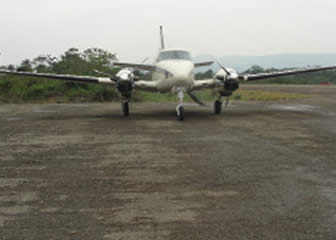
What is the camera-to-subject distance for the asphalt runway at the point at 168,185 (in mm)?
4316

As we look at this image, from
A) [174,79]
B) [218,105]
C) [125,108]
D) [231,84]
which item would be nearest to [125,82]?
[174,79]

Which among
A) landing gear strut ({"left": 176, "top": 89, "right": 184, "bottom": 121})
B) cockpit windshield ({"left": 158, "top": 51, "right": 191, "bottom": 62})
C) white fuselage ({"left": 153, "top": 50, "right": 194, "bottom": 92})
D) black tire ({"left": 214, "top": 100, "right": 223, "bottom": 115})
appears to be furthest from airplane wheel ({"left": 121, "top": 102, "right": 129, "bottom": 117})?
black tire ({"left": 214, "top": 100, "right": 223, "bottom": 115})

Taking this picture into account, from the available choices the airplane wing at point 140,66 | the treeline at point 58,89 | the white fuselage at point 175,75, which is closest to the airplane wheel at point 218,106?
the white fuselage at point 175,75

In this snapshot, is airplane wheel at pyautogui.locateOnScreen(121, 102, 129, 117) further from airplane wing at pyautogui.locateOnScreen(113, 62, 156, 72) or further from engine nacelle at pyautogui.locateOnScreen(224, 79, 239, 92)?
engine nacelle at pyautogui.locateOnScreen(224, 79, 239, 92)

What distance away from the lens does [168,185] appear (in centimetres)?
602

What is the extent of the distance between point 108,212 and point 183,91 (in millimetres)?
10795

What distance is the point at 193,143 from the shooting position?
970cm

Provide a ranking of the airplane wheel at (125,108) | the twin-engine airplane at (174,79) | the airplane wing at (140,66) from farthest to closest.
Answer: the airplane wing at (140,66)
the airplane wheel at (125,108)
the twin-engine airplane at (174,79)

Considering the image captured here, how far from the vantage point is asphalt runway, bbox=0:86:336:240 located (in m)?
4.32

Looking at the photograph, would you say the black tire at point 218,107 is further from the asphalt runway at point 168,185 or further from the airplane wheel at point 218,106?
the asphalt runway at point 168,185

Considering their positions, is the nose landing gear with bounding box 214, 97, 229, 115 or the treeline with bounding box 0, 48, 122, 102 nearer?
the nose landing gear with bounding box 214, 97, 229, 115

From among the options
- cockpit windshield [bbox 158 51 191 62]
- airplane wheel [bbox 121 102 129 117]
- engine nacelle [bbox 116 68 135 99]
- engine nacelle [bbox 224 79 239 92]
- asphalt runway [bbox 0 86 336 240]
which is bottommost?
asphalt runway [bbox 0 86 336 240]

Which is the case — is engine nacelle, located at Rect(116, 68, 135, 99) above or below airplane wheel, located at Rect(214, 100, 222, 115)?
above

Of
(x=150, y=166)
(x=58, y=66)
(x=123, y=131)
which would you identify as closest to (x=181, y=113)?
(x=123, y=131)
